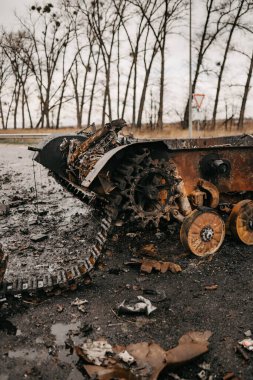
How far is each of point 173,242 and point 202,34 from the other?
66.7 feet

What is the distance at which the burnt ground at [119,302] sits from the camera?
2947 millimetres

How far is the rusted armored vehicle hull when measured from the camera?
4.61m

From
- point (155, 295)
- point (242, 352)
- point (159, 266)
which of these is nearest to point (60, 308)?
point (155, 295)

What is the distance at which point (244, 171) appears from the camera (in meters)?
5.77

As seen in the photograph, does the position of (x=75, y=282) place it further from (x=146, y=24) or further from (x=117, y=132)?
(x=146, y=24)

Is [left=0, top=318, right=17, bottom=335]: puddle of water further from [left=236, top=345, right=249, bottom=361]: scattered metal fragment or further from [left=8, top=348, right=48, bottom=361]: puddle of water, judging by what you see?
[left=236, top=345, right=249, bottom=361]: scattered metal fragment

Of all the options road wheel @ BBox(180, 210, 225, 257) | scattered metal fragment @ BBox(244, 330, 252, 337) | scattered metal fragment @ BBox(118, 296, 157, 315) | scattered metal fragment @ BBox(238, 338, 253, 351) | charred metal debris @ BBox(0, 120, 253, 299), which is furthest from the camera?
road wheel @ BBox(180, 210, 225, 257)

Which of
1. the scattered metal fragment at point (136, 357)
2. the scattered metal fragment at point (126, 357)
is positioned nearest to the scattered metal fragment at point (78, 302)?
the scattered metal fragment at point (136, 357)

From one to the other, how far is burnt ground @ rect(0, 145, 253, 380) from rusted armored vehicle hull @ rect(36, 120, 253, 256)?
1.48 ft

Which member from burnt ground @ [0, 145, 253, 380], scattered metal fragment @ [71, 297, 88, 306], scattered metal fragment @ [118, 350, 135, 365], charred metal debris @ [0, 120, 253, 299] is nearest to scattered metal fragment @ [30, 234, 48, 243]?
burnt ground @ [0, 145, 253, 380]

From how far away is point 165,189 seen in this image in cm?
480

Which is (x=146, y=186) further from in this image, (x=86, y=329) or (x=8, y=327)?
(x=8, y=327)

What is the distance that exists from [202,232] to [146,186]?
93 centimetres

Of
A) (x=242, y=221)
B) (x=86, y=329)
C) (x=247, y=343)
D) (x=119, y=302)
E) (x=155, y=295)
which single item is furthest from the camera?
(x=242, y=221)
